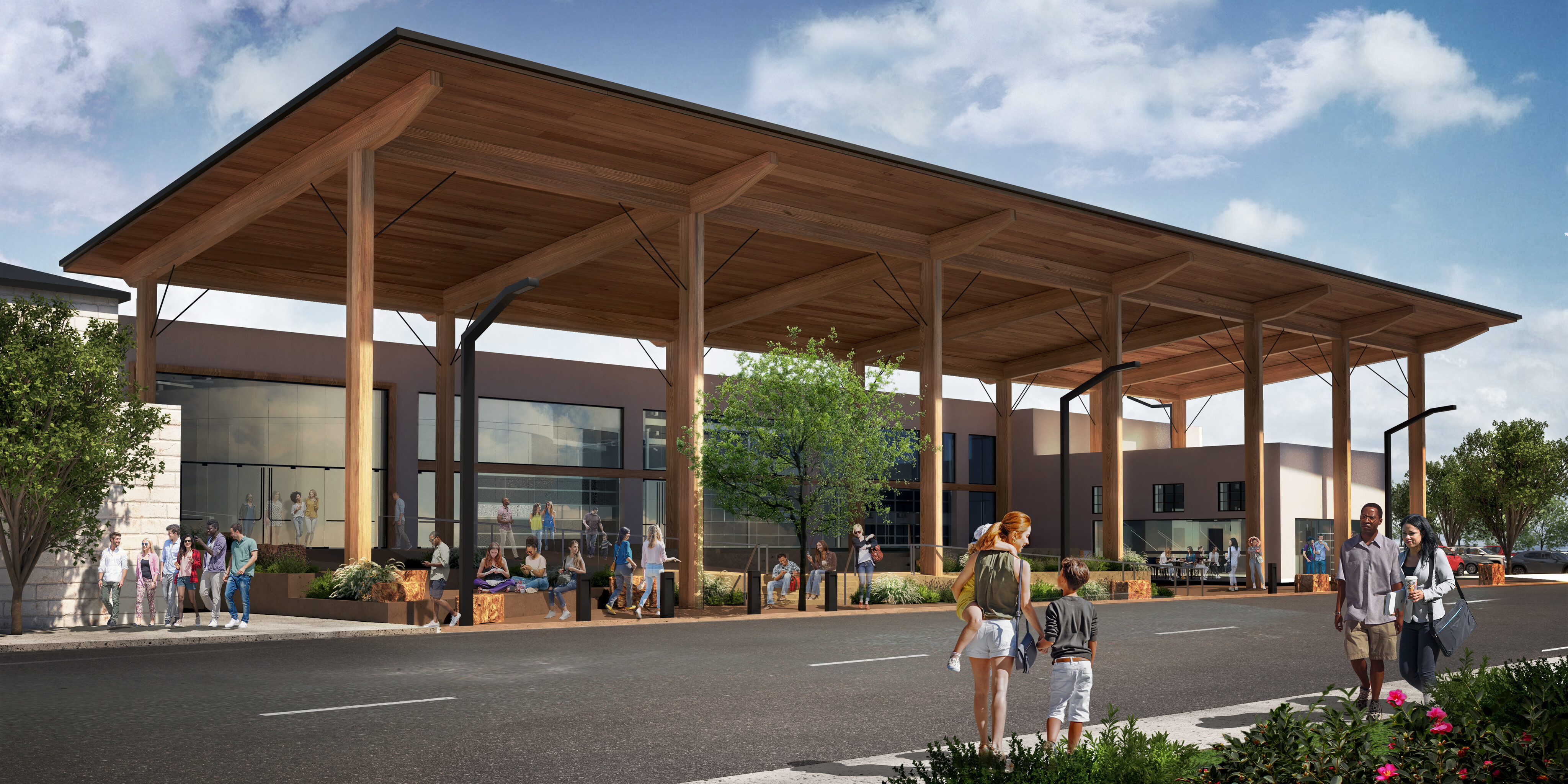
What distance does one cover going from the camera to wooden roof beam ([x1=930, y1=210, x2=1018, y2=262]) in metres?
32.1

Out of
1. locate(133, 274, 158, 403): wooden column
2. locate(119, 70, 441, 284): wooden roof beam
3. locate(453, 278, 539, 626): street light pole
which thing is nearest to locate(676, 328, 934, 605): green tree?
locate(453, 278, 539, 626): street light pole

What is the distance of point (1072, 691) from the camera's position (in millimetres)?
7844

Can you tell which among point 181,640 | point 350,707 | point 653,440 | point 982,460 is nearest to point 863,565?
point 181,640

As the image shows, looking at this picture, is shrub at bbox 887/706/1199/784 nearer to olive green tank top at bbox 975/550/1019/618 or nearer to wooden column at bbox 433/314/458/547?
olive green tank top at bbox 975/550/1019/618

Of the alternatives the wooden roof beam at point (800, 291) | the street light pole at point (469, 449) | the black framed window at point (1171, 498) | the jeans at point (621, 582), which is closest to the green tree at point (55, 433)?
the street light pole at point (469, 449)

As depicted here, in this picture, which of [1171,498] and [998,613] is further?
[1171,498]

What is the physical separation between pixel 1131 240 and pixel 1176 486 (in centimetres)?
1933

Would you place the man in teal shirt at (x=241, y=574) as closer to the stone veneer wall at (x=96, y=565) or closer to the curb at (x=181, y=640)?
the curb at (x=181, y=640)

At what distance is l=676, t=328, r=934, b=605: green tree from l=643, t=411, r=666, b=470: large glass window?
18.1m

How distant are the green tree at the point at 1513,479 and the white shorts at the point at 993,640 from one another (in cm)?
5868

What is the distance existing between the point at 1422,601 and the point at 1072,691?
389 cm

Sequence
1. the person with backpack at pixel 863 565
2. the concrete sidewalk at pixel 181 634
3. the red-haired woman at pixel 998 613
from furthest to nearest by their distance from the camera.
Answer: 1. the person with backpack at pixel 863 565
2. the concrete sidewalk at pixel 181 634
3. the red-haired woman at pixel 998 613

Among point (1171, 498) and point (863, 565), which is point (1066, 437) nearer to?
point (863, 565)

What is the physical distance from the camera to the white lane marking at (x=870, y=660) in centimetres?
1486
